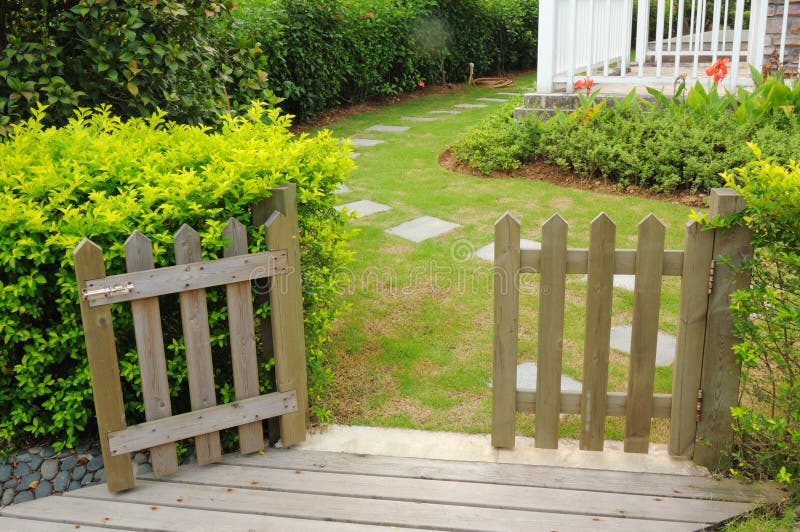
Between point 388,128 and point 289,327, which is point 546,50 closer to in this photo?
point 388,128

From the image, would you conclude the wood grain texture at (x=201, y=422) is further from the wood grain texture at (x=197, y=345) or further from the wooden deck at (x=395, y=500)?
the wooden deck at (x=395, y=500)

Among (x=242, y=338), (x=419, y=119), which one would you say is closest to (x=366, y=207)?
(x=242, y=338)

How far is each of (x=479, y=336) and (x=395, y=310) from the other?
0.59 metres

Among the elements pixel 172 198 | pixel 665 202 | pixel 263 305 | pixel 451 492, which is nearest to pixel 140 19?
pixel 172 198

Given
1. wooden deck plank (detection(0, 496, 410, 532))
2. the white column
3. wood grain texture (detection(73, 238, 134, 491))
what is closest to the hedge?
wood grain texture (detection(73, 238, 134, 491))

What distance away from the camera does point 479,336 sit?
13.7ft

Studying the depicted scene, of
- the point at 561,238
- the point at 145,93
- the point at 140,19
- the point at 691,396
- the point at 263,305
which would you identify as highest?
the point at 140,19

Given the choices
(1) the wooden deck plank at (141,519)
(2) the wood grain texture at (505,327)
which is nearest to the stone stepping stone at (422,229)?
(2) the wood grain texture at (505,327)

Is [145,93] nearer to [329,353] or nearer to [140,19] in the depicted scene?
[140,19]

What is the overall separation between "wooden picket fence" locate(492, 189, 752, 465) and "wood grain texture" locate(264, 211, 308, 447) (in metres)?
0.84

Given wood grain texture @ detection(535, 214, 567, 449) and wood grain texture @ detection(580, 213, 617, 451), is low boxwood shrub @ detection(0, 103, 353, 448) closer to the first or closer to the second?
wood grain texture @ detection(535, 214, 567, 449)

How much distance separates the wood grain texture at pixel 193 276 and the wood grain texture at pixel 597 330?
1.25m

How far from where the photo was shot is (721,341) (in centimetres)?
289

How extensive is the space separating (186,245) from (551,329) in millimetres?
1486
